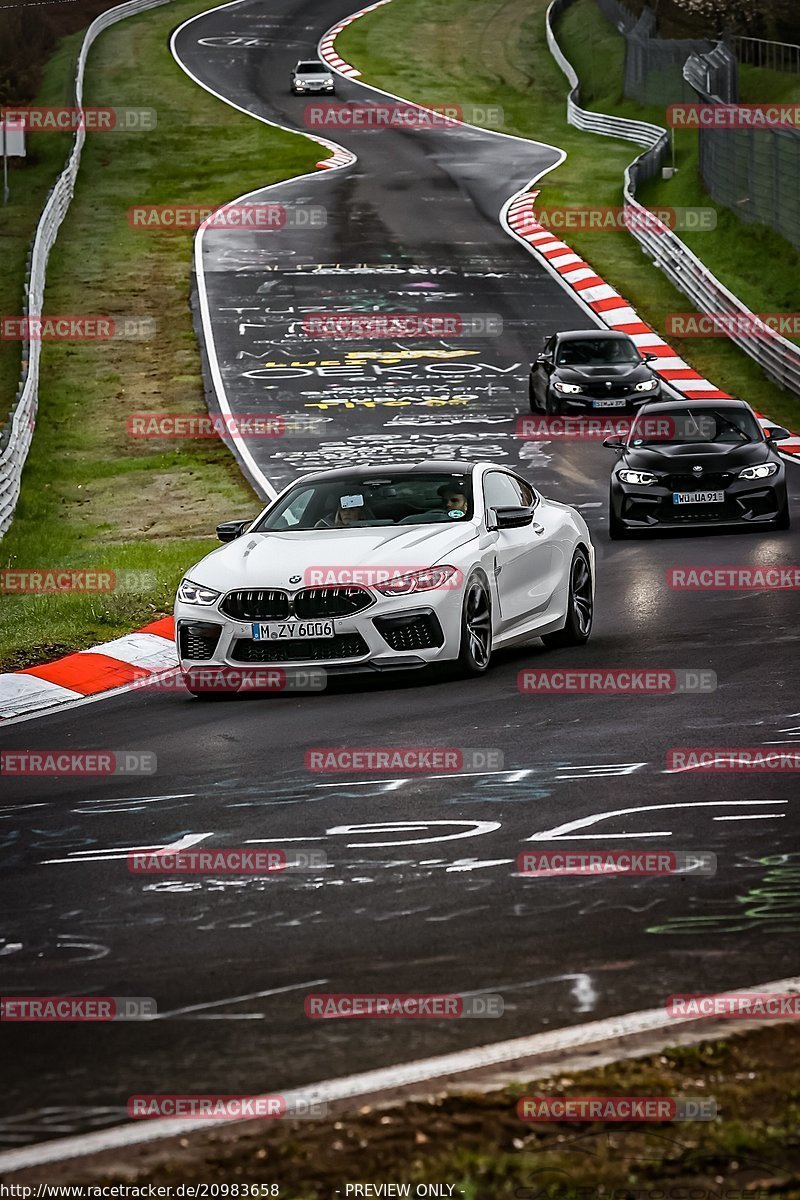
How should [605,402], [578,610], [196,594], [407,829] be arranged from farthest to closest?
1. [605,402]
2. [578,610]
3. [196,594]
4. [407,829]

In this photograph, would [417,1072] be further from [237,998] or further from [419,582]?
[419,582]

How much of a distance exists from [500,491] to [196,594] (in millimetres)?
2486

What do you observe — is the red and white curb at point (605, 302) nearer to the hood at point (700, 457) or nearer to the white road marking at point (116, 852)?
the hood at point (700, 457)

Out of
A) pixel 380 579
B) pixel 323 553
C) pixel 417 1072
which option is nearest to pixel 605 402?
pixel 323 553

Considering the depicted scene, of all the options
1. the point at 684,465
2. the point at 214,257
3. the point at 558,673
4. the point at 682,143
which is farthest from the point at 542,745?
the point at 682,143

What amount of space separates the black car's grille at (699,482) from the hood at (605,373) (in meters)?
9.47

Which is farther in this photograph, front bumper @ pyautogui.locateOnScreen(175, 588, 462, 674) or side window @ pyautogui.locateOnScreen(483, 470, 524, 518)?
side window @ pyautogui.locateOnScreen(483, 470, 524, 518)

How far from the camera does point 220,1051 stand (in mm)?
5363

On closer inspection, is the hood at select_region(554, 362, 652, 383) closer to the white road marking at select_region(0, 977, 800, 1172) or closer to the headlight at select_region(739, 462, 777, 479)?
the headlight at select_region(739, 462, 777, 479)

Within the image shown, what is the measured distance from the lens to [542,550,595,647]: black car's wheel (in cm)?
1388

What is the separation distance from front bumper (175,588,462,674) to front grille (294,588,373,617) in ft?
0.15

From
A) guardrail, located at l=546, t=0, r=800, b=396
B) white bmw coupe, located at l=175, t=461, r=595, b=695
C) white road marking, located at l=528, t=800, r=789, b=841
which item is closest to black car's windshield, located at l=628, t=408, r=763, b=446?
white bmw coupe, located at l=175, t=461, r=595, b=695

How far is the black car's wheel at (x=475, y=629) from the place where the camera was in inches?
486

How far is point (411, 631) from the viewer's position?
12141 mm
